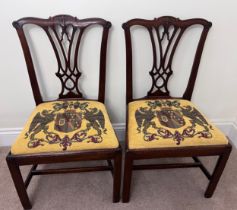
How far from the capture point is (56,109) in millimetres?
1292

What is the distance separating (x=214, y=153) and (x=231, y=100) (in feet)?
2.36

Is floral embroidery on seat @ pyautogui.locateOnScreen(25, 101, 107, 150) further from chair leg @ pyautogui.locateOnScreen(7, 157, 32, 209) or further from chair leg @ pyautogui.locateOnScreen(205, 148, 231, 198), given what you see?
chair leg @ pyautogui.locateOnScreen(205, 148, 231, 198)

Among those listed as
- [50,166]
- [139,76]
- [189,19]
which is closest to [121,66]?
[139,76]

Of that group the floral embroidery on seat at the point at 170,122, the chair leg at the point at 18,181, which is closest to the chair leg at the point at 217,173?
the floral embroidery on seat at the point at 170,122

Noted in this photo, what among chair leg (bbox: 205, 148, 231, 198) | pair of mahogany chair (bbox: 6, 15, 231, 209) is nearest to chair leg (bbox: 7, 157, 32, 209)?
pair of mahogany chair (bbox: 6, 15, 231, 209)

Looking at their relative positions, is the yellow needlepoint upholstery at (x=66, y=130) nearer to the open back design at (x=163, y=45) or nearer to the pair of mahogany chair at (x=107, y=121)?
the pair of mahogany chair at (x=107, y=121)

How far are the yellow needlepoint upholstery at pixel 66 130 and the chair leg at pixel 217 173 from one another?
22.8 inches

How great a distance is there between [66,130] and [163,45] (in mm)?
768

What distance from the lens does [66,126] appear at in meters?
1.16

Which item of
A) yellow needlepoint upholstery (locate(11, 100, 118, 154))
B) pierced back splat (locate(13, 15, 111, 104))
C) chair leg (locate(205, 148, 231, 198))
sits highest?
pierced back splat (locate(13, 15, 111, 104))

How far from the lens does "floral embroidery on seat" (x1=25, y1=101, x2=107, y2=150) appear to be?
1.08 meters

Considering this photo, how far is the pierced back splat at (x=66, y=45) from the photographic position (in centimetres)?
118

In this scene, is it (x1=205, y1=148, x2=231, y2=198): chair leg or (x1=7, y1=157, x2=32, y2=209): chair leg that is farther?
(x1=205, y1=148, x2=231, y2=198): chair leg

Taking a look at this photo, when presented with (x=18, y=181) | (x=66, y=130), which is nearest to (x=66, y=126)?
(x=66, y=130)
